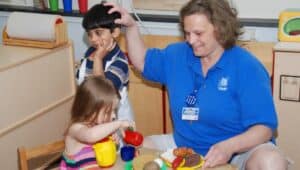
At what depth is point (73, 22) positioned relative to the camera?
2867 mm

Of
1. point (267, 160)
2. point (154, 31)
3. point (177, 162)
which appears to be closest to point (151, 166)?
point (177, 162)

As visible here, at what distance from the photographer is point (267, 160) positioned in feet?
5.43

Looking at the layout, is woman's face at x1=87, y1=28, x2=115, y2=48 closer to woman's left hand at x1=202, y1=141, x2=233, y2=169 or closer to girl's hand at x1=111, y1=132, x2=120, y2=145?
girl's hand at x1=111, y1=132, x2=120, y2=145

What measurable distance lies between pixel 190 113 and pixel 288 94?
0.51m

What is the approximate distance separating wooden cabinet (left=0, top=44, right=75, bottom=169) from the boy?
314mm

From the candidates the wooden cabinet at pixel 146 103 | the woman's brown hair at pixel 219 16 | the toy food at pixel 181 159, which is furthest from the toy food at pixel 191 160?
the wooden cabinet at pixel 146 103

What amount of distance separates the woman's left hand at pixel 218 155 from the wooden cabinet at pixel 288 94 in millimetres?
536

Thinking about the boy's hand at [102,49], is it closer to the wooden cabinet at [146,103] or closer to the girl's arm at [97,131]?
the wooden cabinet at [146,103]

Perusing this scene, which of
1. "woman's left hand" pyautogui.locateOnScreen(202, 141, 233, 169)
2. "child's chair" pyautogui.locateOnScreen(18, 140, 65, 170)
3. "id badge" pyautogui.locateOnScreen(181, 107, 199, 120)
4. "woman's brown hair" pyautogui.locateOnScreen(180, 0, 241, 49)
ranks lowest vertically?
"child's chair" pyautogui.locateOnScreen(18, 140, 65, 170)

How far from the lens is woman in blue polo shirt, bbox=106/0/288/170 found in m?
1.74

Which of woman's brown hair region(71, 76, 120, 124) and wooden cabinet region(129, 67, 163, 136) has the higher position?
woman's brown hair region(71, 76, 120, 124)

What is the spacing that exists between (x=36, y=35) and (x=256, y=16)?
1.11 m

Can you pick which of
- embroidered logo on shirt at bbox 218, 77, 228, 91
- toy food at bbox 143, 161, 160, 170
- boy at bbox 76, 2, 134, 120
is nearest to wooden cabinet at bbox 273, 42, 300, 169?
embroidered logo on shirt at bbox 218, 77, 228, 91

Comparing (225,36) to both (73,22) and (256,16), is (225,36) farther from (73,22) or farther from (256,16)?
(73,22)
